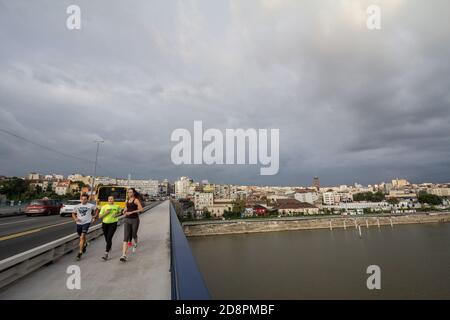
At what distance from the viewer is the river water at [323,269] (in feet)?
68.2

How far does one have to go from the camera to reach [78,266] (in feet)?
14.6

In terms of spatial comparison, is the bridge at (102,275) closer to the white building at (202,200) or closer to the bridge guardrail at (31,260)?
the bridge guardrail at (31,260)

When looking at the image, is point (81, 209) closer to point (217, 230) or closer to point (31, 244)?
point (31, 244)

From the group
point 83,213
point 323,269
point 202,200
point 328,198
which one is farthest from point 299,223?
point 328,198

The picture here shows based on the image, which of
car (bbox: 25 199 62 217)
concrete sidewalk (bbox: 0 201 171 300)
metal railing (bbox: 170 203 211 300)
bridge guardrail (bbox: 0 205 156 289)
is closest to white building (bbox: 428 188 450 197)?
car (bbox: 25 199 62 217)

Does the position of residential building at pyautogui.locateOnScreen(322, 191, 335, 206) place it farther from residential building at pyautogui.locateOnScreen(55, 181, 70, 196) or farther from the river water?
residential building at pyautogui.locateOnScreen(55, 181, 70, 196)

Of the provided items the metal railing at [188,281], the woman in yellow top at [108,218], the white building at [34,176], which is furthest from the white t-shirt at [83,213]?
the white building at [34,176]

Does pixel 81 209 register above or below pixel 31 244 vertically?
above

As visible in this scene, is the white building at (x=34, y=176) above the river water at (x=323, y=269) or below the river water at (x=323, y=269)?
above

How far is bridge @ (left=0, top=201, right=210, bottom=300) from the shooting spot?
2643mm

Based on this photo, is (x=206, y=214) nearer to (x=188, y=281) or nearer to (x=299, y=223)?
(x=299, y=223)

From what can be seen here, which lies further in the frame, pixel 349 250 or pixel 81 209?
pixel 349 250
